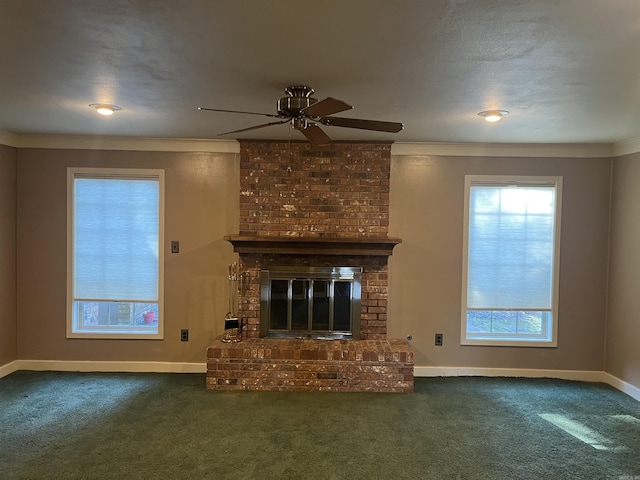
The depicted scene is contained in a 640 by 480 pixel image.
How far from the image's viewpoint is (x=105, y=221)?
421cm

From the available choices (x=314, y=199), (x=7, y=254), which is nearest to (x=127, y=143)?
(x=7, y=254)

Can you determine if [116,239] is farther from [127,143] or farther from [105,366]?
[105,366]

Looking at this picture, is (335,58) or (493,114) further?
(493,114)

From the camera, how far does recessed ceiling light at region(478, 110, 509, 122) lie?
2.95 m

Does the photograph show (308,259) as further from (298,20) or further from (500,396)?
(298,20)

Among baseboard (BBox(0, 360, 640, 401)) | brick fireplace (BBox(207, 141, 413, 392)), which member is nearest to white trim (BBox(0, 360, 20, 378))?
baseboard (BBox(0, 360, 640, 401))

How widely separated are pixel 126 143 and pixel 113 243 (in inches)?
40.9

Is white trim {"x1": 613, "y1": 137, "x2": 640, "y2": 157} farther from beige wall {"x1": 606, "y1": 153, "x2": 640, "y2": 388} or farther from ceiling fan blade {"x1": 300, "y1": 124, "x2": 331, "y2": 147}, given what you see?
ceiling fan blade {"x1": 300, "y1": 124, "x2": 331, "y2": 147}

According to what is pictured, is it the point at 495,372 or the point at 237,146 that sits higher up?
the point at 237,146

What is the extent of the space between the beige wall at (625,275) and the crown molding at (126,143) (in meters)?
3.83

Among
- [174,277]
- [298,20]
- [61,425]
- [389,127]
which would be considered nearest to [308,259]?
[174,277]

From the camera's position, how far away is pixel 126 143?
4172 millimetres

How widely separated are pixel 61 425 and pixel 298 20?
321cm

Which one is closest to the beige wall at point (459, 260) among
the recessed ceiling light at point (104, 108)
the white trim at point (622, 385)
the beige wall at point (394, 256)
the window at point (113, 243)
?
the beige wall at point (394, 256)
